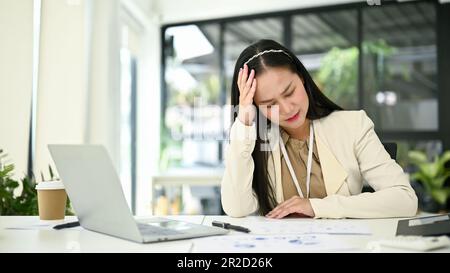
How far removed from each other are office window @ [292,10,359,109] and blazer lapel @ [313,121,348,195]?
3.46m

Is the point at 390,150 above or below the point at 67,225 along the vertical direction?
above

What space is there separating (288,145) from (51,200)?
0.87m

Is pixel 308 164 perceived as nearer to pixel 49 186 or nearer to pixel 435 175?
pixel 49 186

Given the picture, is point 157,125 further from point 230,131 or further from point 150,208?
point 230,131

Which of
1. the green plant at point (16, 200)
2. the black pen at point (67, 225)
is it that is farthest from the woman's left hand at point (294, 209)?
the green plant at point (16, 200)

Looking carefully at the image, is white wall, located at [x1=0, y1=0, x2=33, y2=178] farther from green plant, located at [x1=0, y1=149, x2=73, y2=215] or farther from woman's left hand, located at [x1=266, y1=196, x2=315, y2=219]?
woman's left hand, located at [x1=266, y1=196, x2=315, y2=219]

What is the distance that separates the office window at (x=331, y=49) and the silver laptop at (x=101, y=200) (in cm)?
411

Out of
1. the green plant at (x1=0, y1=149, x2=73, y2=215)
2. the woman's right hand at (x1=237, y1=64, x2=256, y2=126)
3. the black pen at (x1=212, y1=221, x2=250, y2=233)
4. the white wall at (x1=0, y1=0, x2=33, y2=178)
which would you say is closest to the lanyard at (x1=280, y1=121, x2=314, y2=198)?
the woman's right hand at (x1=237, y1=64, x2=256, y2=126)

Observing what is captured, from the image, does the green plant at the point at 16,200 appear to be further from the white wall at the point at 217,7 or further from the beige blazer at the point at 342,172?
the white wall at the point at 217,7

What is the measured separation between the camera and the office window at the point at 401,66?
482 cm

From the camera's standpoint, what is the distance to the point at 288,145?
70.3 inches

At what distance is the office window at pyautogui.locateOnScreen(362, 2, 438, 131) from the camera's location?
4820mm

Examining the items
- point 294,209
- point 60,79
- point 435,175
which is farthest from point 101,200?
point 435,175
